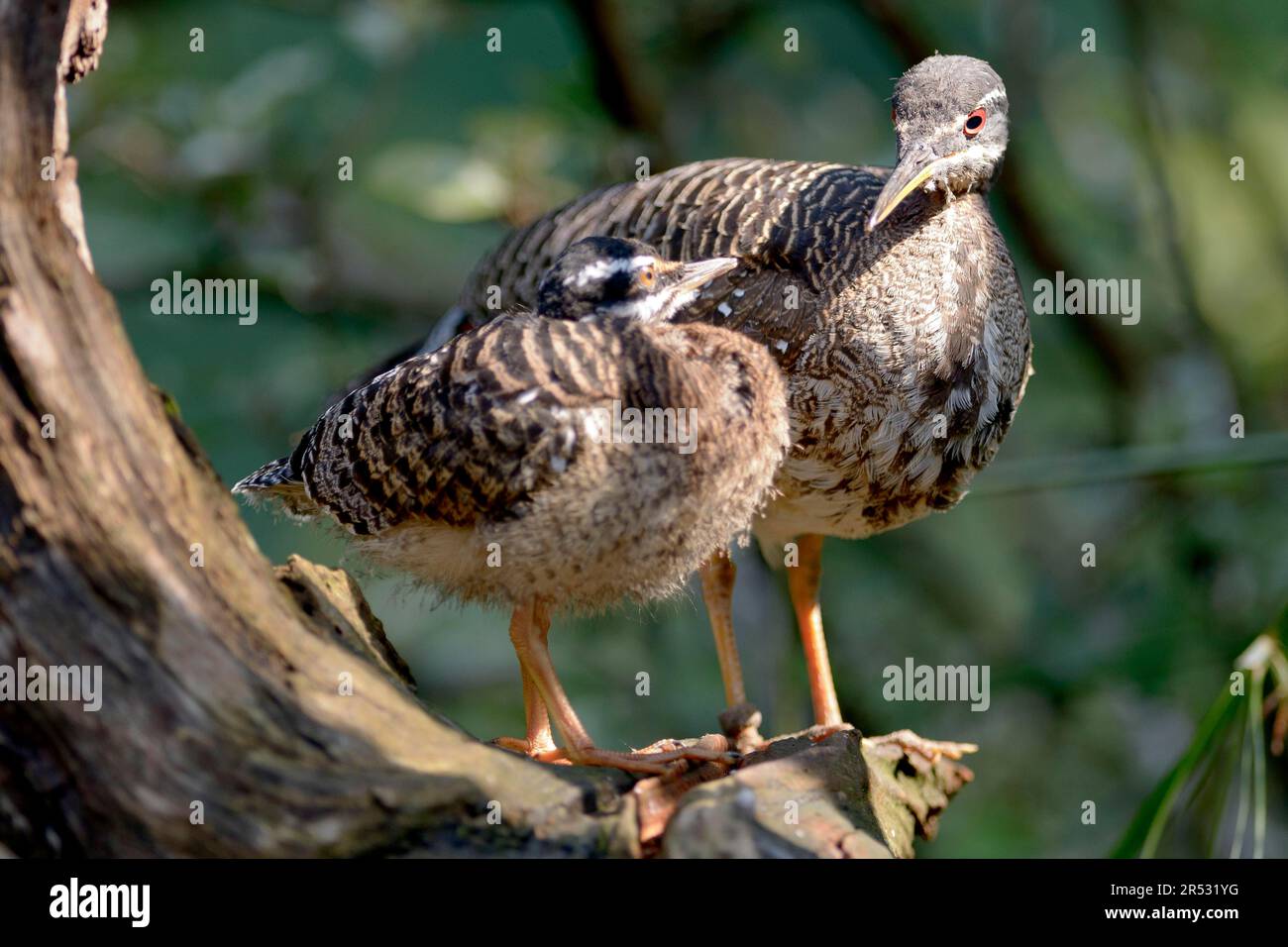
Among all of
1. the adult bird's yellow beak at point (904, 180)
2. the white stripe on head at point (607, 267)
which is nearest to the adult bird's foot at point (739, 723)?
the white stripe on head at point (607, 267)

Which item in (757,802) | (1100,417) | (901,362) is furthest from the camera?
(1100,417)

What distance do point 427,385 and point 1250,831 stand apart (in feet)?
19.8

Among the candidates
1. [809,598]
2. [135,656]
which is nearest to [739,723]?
[135,656]

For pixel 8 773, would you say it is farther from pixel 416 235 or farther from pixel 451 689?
pixel 416 235

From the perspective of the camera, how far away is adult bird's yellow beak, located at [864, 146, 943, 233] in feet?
13.8

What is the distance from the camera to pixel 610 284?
401cm

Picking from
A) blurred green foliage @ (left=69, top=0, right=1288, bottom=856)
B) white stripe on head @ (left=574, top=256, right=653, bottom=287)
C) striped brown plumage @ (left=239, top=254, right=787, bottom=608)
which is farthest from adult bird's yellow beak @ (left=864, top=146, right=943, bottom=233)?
blurred green foliage @ (left=69, top=0, right=1288, bottom=856)

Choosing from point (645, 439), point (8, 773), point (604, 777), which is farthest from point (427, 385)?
point (8, 773)

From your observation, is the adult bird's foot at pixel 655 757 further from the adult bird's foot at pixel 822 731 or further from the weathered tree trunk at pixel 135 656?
the weathered tree trunk at pixel 135 656

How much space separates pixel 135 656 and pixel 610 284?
5.71 feet

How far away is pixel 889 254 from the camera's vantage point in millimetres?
4469

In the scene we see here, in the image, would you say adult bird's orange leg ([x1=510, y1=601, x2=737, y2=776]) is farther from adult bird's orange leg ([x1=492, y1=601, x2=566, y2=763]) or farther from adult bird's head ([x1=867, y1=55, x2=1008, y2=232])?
adult bird's head ([x1=867, y1=55, x2=1008, y2=232])

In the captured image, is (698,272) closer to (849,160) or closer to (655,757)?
(655,757)

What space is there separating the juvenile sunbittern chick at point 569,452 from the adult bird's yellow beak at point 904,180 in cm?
50
